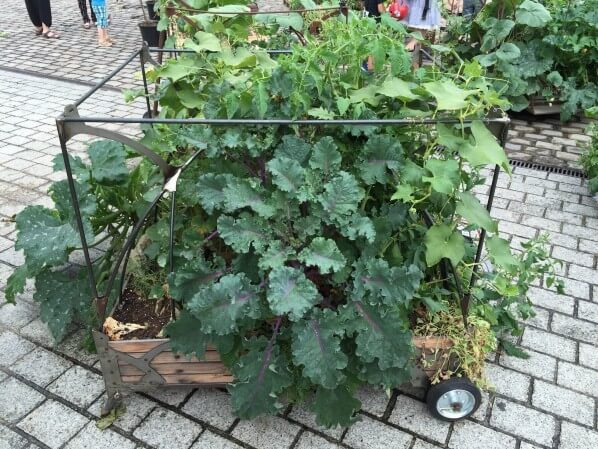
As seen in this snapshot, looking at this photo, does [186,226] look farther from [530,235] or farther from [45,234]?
[530,235]

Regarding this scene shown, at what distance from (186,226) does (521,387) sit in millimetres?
1628

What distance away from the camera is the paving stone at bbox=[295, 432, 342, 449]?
2.23 meters

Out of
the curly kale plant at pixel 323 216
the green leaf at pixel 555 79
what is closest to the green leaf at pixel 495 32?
the green leaf at pixel 555 79

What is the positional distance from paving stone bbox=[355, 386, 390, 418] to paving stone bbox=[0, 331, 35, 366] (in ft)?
5.12

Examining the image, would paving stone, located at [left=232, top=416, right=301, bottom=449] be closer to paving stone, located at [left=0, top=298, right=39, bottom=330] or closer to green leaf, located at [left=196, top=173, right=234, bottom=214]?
green leaf, located at [left=196, top=173, right=234, bottom=214]

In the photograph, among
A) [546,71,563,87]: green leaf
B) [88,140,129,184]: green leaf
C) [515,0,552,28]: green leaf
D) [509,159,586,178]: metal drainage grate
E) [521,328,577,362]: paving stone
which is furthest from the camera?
[546,71,563,87]: green leaf

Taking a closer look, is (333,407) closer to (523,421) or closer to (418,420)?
(418,420)

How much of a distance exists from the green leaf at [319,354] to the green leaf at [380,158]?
21.8 inches

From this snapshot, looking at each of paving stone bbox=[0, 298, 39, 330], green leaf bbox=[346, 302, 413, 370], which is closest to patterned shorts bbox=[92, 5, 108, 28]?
paving stone bbox=[0, 298, 39, 330]

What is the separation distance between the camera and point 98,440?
2252 millimetres

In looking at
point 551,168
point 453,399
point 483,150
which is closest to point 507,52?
point 551,168

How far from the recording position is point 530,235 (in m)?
3.74

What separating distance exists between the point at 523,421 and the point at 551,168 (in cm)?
294

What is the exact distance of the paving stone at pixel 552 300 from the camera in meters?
3.06
